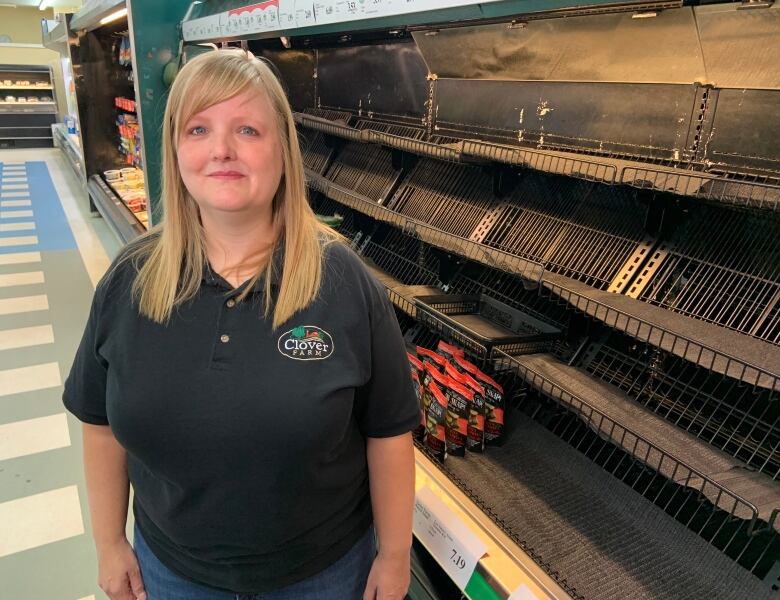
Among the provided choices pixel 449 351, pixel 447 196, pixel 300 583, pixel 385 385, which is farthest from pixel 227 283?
pixel 447 196

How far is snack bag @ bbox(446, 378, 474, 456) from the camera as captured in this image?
1485 millimetres

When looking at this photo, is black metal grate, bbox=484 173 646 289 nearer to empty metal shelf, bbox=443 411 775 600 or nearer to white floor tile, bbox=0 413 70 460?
empty metal shelf, bbox=443 411 775 600

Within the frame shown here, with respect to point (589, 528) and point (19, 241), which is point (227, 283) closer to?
point (589, 528)

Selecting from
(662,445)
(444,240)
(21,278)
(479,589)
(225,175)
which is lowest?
(21,278)

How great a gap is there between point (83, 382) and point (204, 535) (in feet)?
1.17

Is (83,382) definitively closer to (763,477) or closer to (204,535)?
(204,535)

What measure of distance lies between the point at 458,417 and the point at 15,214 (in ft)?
22.4

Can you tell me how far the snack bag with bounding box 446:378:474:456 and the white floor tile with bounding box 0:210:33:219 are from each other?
658 centimetres

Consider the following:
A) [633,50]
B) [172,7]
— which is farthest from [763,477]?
[172,7]

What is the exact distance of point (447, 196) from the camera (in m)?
2.04

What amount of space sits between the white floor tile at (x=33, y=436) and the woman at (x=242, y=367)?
1799 millimetres

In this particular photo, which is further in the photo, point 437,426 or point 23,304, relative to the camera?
point 23,304

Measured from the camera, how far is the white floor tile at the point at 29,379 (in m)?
3.04

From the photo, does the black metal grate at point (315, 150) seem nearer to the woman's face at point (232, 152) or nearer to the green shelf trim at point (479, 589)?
the woman's face at point (232, 152)
